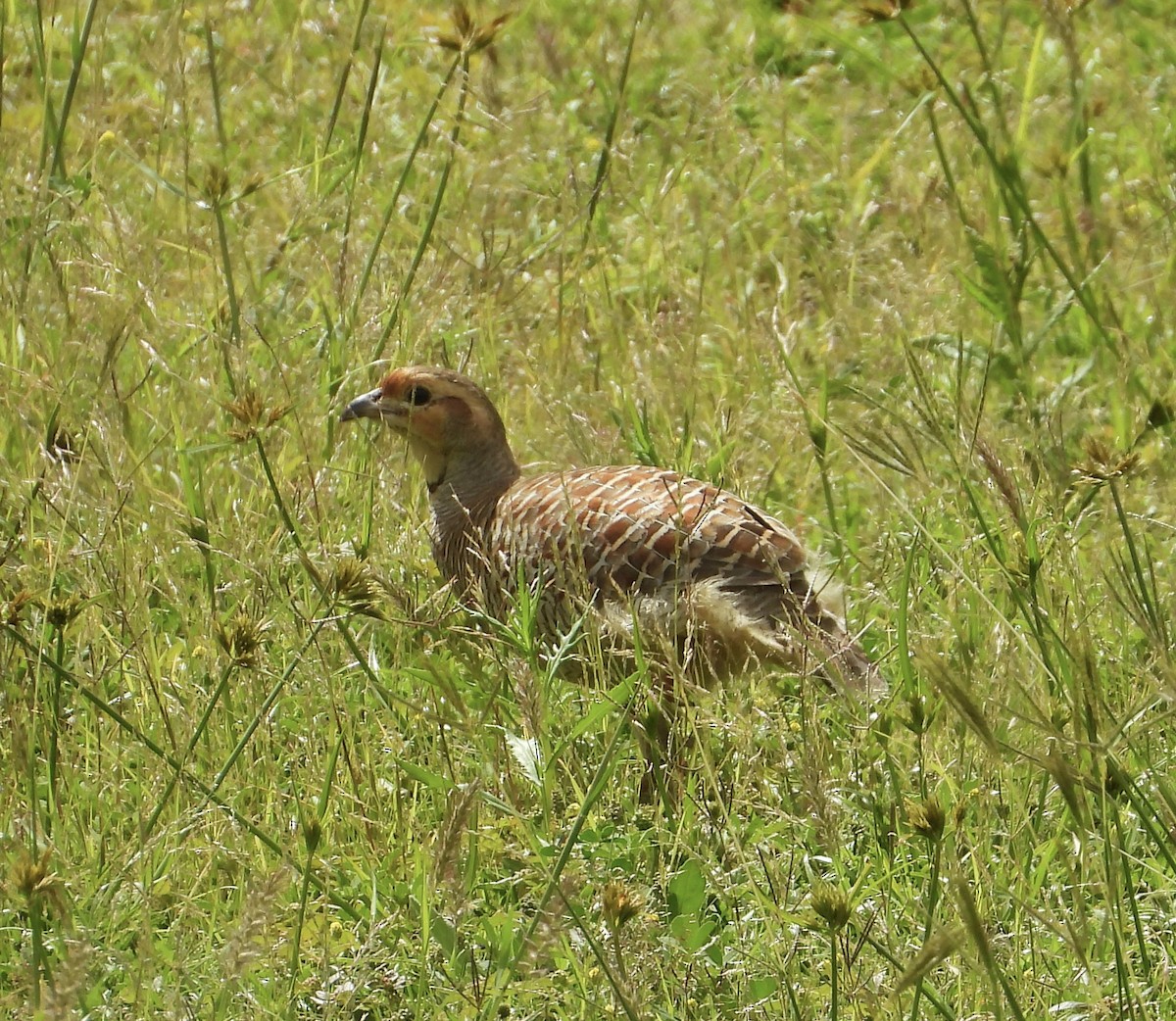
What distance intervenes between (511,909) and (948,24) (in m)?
6.17

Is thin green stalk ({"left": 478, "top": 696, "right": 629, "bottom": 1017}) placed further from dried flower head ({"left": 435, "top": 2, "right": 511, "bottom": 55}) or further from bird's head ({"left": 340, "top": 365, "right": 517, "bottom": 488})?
bird's head ({"left": 340, "top": 365, "right": 517, "bottom": 488})

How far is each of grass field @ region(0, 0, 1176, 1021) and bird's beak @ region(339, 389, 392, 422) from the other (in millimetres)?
78

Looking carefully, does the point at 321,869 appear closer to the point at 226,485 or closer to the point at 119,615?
the point at 119,615

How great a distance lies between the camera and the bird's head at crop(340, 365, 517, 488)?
14.4 feet

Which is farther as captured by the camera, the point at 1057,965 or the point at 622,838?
the point at 622,838

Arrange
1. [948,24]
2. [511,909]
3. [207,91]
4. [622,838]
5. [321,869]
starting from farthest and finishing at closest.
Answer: [948,24], [207,91], [622,838], [321,869], [511,909]

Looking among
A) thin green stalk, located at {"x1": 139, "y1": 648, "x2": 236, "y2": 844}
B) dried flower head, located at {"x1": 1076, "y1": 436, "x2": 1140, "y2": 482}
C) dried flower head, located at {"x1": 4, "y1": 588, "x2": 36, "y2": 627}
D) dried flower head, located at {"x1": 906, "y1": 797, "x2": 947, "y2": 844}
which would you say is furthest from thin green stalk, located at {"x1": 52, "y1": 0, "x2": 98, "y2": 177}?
dried flower head, located at {"x1": 906, "y1": 797, "x2": 947, "y2": 844}

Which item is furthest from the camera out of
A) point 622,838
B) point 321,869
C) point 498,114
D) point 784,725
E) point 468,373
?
point 468,373

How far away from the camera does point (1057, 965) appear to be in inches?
113

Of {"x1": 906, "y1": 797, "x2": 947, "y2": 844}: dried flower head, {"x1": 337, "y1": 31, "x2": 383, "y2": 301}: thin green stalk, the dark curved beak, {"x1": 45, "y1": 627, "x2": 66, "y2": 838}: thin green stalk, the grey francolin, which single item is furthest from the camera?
the dark curved beak

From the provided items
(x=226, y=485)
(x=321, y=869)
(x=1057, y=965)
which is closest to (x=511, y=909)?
(x=321, y=869)

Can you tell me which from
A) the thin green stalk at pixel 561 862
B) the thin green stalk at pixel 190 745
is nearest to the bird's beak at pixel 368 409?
the thin green stalk at pixel 190 745

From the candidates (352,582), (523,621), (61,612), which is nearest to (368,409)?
(523,621)

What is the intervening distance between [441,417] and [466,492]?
209 millimetres
